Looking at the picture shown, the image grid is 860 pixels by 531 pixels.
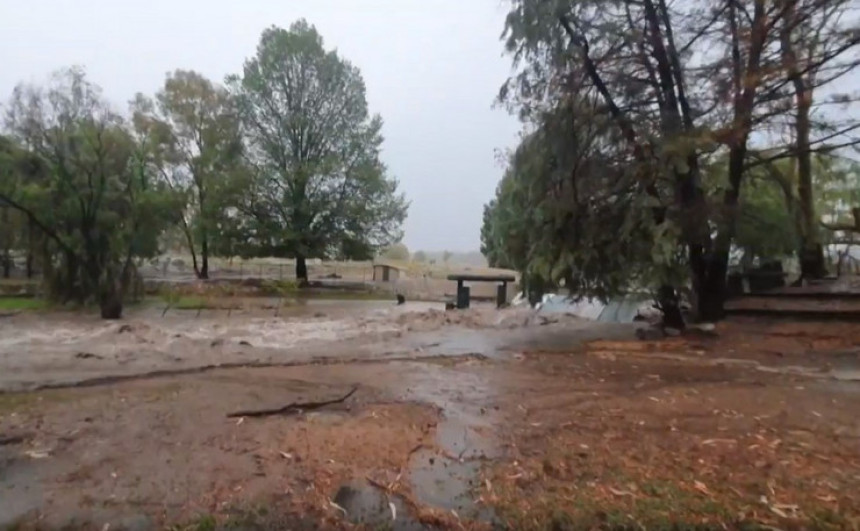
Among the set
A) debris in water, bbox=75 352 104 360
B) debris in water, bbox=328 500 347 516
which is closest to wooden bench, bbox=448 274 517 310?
debris in water, bbox=75 352 104 360

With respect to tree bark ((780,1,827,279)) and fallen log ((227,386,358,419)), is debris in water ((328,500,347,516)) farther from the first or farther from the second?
tree bark ((780,1,827,279))

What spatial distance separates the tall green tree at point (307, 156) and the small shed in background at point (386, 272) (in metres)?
5.31

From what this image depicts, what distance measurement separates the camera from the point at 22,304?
76.5 ft

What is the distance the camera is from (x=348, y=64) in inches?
1471

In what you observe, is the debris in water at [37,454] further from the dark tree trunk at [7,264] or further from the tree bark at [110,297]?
the dark tree trunk at [7,264]

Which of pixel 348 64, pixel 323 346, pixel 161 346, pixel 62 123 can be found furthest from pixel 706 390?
pixel 348 64

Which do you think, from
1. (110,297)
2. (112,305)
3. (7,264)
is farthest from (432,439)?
(7,264)

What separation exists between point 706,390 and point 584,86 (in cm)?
771

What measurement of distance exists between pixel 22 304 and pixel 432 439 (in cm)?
2306

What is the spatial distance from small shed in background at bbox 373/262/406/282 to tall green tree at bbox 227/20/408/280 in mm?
5313

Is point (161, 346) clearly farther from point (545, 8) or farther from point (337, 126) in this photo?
point (337, 126)

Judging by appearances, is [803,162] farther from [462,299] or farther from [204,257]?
[204,257]

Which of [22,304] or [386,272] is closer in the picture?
[22,304]

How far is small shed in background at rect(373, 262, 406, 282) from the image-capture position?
42.4 meters
